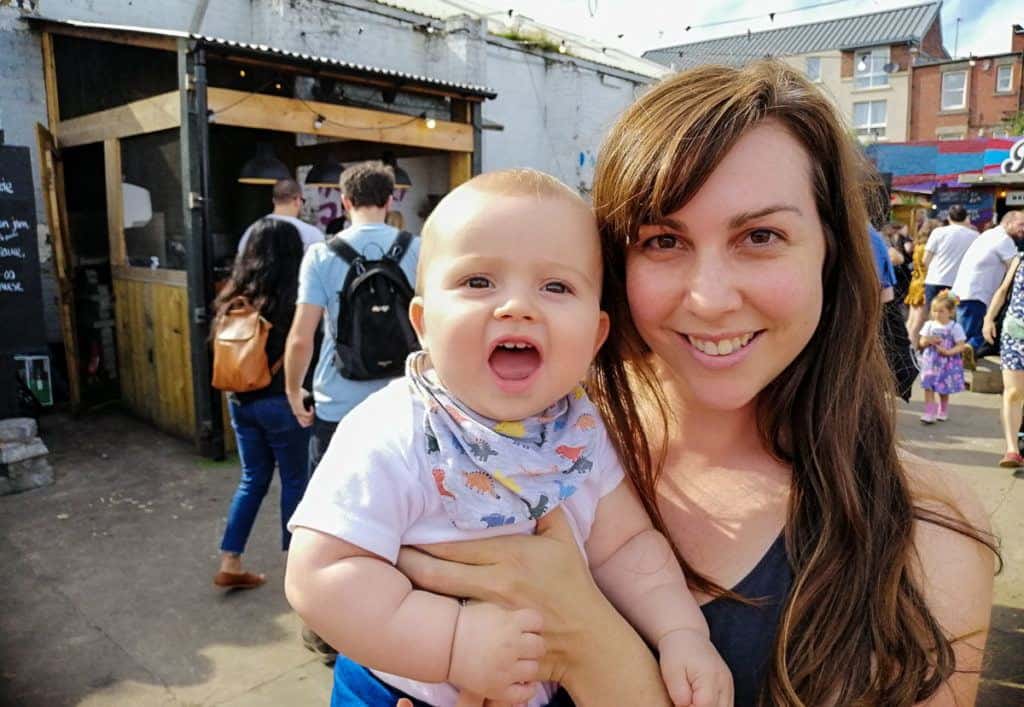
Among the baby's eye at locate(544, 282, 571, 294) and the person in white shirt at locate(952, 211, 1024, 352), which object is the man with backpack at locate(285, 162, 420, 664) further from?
the person in white shirt at locate(952, 211, 1024, 352)

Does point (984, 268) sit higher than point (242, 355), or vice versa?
point (984, 268)

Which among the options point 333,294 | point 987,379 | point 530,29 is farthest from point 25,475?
point 530,29

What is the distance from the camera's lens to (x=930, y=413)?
741 cm

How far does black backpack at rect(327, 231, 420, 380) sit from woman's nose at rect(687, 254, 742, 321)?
2569mm

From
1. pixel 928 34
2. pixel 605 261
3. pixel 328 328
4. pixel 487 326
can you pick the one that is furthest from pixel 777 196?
pixel 928 34

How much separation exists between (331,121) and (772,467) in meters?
6.59

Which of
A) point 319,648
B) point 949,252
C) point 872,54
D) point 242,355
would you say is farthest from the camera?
point 872,54

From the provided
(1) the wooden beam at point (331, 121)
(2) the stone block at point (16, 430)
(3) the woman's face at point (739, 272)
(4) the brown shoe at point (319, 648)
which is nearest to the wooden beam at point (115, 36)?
(1) the wooden beam at point (331, 121)

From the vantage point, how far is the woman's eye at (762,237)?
49.5 inches

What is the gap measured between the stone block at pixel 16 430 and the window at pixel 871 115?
144 feet

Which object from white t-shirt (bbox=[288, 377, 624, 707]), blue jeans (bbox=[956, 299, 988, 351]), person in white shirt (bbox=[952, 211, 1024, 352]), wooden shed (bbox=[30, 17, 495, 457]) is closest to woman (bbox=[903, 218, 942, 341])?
blue jeans (bbox=[956, 299, 988, 351])

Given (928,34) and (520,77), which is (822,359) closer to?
(520,77)

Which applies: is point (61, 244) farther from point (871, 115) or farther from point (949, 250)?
point (871, 115)

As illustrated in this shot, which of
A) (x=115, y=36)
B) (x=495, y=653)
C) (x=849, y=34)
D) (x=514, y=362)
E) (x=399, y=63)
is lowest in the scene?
(x=495, y=653)
